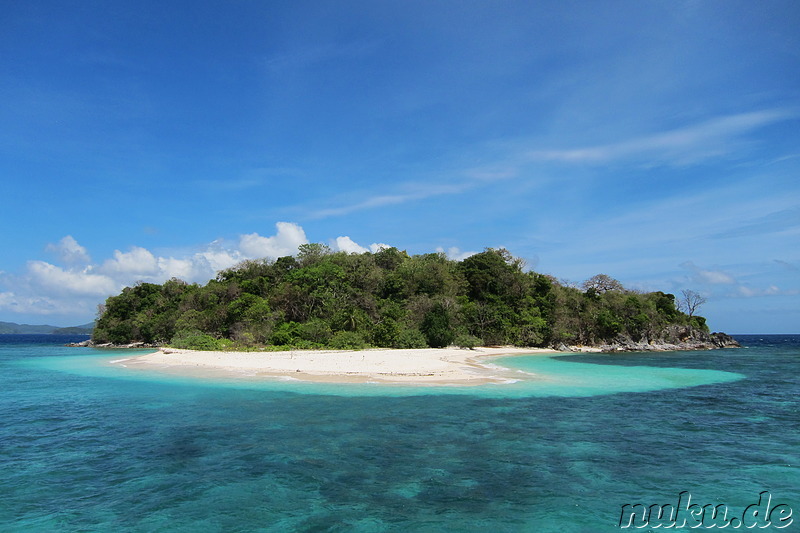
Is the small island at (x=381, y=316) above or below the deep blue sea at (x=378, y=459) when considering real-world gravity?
above

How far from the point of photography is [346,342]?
120ft

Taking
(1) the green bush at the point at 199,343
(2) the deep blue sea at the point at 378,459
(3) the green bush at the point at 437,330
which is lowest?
(2) the deep blue sea at the point at 378,459

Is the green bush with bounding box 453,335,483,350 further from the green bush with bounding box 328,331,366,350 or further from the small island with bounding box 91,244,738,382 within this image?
the green bush with bounding box 328,331,366,350

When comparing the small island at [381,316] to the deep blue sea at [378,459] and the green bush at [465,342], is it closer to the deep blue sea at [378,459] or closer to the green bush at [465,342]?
the green bush at [465,342]

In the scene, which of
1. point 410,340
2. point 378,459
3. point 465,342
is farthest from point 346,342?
point 378,459

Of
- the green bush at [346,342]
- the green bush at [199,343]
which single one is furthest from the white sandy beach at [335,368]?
the green bush at [199,343]

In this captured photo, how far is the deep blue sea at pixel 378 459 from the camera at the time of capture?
6.79 metres

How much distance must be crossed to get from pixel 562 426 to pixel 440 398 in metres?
5.11

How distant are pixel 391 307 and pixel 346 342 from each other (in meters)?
7.73

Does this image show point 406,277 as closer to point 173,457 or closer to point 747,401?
point 747,401

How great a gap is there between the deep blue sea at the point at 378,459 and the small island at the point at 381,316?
9.31 meters

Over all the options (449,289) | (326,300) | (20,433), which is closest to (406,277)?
(449,289)

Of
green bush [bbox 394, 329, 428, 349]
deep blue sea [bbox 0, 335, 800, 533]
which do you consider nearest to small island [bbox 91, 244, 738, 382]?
green bush [bbox 394, 329, 428, 349]

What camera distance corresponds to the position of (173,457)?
31.1ft
